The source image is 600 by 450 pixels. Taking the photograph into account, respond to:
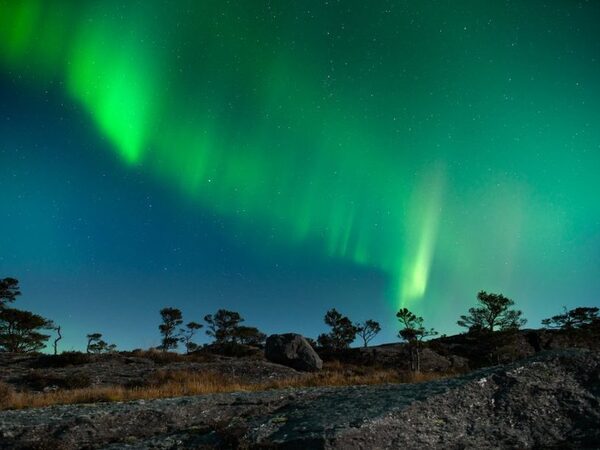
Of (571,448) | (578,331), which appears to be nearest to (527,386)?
(571,448)

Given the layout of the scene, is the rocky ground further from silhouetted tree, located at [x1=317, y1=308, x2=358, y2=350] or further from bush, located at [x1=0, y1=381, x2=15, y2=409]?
silhouetted tree, located at [x1=317, y1=308, x2=358, y2=350]

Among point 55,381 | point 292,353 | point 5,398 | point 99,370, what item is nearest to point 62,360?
point 99,370

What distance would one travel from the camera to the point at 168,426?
1273 centimetres

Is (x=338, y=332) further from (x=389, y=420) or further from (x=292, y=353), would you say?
(x=389, y=420)

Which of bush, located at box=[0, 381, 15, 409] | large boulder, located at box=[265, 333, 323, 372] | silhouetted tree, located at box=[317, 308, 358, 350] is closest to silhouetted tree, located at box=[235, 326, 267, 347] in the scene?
silhouetted tree, located at box=[317, 308, 358, 350]

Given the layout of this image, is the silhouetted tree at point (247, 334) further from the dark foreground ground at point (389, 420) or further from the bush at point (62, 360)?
the dark foreground ground at point (389, 420)

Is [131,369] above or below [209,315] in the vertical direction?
below

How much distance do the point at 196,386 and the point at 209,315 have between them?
6962 cm

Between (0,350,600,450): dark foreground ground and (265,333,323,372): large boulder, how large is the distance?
2920 centimetres

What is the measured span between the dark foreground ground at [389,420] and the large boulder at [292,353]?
2920cm

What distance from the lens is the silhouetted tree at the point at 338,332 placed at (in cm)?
8001

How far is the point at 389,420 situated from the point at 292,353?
33.9 m

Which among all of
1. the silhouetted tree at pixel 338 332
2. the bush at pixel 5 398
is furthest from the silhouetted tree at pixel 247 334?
the bush at pixel 5 398

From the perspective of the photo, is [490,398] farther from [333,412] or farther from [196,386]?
[196,386]
